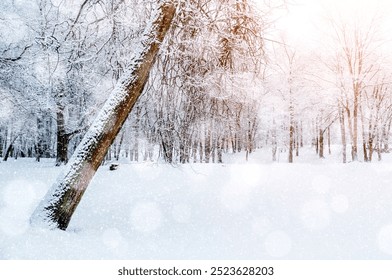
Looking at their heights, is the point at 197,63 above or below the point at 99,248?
above

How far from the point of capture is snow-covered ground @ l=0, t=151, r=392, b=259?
192 inches

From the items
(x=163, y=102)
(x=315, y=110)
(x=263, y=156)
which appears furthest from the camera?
(x=263, y=156)

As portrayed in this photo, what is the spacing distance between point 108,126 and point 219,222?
2.77 meters

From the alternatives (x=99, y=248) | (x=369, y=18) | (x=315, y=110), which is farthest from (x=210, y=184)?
(x=315, y=110)

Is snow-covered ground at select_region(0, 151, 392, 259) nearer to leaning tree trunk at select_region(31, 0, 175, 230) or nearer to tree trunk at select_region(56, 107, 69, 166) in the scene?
leaning tree trunk at select_region(31, 0, 175, 230)

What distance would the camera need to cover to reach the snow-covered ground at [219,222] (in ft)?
16.0

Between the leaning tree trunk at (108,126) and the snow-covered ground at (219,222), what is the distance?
0.46 metres

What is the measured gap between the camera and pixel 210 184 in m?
11.7

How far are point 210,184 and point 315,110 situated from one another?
19622 mm

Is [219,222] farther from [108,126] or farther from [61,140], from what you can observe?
[61,140]

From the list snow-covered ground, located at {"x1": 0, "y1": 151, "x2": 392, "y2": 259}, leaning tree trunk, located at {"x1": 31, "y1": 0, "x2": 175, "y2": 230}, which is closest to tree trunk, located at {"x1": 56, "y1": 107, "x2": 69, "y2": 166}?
snow-covered ground, located at {"x1": 0, "y1": 151, "x2": 392, "y2": 259}

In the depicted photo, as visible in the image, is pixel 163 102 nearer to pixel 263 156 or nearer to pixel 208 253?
pixel 208 253

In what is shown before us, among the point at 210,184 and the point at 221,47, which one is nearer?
the point at 221,47

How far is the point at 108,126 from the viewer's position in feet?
17.4
